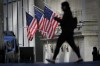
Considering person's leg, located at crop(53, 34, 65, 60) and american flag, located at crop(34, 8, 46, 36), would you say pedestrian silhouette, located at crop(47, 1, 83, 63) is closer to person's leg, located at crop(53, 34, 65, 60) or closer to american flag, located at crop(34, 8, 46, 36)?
person's leg, located at crop(53, 34, 65, 60)

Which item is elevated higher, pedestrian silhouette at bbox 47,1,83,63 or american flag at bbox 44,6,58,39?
american flag at bbox 44,6,58,39

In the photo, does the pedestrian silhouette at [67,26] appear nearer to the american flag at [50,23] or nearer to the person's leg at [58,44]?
the person's leg at [58,44]

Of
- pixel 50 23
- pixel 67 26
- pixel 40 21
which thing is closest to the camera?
pixel 67 26

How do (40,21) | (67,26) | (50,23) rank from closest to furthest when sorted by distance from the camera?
(67,26) < (50,23) < (40,21)

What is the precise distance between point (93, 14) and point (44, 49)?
1054 centimetres

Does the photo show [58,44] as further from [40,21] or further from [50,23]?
[40,21]

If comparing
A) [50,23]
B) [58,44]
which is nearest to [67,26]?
[58,44]

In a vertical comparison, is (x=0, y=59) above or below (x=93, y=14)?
below

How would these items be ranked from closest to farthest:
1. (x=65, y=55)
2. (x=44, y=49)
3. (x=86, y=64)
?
(x=86, y=64), (x=65, y=55), (x=44, y=49)

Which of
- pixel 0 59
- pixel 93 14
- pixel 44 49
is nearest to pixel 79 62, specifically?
pixel 0 59

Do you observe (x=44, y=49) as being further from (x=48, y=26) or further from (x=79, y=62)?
(x=79, y=62)

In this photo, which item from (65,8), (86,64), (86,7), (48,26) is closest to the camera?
(86,64)

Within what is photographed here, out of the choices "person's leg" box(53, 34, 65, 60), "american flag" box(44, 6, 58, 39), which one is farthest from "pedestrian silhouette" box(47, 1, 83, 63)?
"american flag" box(44, 6, 58, 39)

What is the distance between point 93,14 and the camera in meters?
40.5
